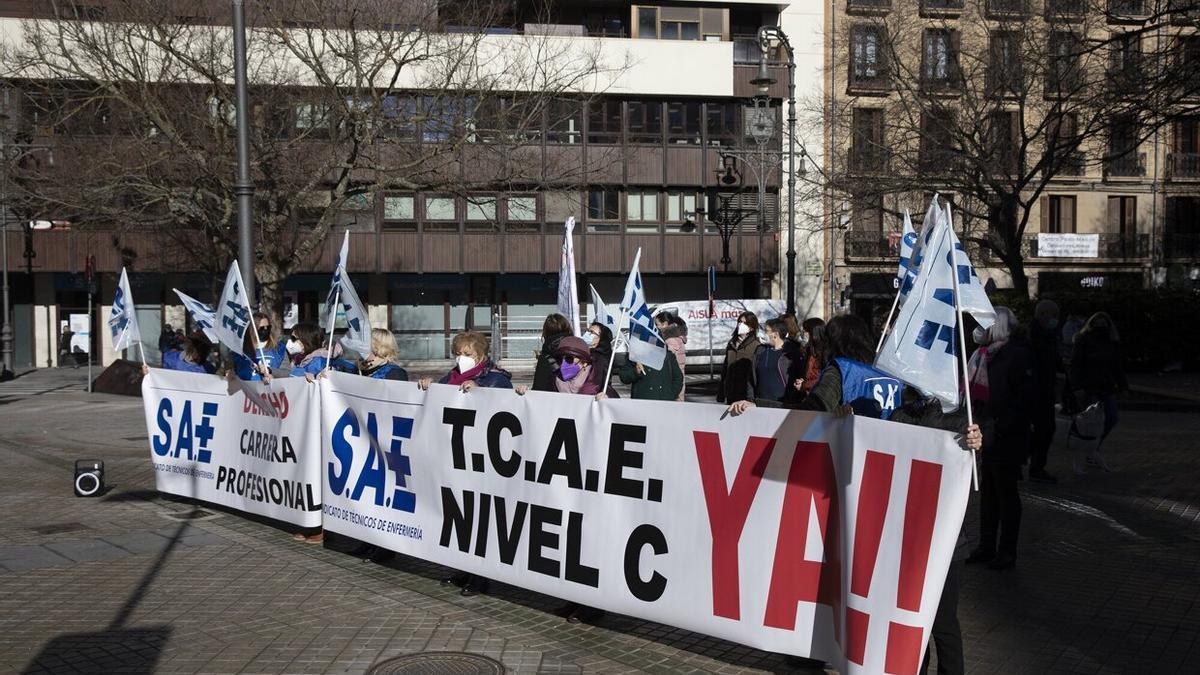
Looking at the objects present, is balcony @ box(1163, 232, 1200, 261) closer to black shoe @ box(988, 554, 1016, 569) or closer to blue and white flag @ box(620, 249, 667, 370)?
black shoe @ box(988, 554, 1016, 569)

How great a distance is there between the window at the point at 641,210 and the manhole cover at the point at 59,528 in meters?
33.1

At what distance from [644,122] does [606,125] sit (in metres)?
1.45

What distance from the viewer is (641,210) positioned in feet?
137

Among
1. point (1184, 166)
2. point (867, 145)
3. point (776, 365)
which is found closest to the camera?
point (776, 365)

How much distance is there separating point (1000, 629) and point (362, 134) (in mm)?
18125

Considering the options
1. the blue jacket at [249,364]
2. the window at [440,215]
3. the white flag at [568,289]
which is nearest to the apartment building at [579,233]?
the window at [440,215]

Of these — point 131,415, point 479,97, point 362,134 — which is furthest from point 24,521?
point 479,97

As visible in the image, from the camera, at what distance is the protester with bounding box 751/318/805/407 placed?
11219 millimetres

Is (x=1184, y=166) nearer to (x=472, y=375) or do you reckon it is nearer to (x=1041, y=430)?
(x=1041, y=430)

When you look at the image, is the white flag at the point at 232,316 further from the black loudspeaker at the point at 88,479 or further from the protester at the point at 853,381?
the protester at the point at 853,381

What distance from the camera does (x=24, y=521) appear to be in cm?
966

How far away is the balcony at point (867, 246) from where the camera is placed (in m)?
45.1

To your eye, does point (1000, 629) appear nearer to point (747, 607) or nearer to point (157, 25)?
point (747, 607)

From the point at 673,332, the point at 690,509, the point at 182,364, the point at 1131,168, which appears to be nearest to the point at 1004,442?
the point at 690,509
